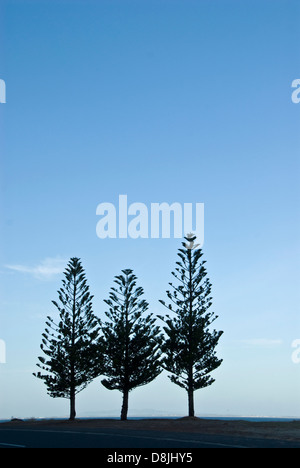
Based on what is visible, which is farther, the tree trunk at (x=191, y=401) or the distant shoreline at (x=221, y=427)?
the tree trunk at (x=191, y=401)

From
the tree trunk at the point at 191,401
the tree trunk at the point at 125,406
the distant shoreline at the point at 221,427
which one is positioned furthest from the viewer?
the tree trunk at the point at 125,406

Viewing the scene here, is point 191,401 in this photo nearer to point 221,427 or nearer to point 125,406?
point 125,406

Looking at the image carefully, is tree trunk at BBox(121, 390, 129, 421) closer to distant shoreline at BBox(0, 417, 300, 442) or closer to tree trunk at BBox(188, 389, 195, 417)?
tree trunk at BBox(188, 389, 195, 417)

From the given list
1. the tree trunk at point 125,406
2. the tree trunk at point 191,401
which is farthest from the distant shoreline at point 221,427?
the tree trunk at point 125,406

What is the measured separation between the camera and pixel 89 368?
34.8 metres

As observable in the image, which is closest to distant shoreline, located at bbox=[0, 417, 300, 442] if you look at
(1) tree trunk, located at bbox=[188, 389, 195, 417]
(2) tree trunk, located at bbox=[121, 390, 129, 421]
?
(1) tree trunk, located at bbox=[188, 389, 195, 417]

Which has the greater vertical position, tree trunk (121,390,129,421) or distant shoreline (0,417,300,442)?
distant shoreline (0,417,300,442)

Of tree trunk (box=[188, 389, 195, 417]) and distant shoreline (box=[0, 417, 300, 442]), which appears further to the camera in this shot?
tree trunk (box=[188, 389, 195, 417])

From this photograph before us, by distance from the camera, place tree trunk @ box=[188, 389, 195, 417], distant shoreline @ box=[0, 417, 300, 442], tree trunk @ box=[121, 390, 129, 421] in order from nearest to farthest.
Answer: distant shoreline @ box=[0, 417, 300, 442] → tree trunk @ box=[188, 389, 195, 417] → tree trunk @ box=[121, 390, 129, 421]

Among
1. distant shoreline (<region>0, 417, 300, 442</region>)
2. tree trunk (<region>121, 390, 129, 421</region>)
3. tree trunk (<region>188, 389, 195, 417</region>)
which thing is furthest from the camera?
tree trunk (<region>121, 390, 129, 421</region>)

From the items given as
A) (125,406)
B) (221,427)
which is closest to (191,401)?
(125,406)

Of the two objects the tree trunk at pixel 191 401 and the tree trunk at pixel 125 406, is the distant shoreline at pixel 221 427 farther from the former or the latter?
the tree trunk at pixel 125 406
